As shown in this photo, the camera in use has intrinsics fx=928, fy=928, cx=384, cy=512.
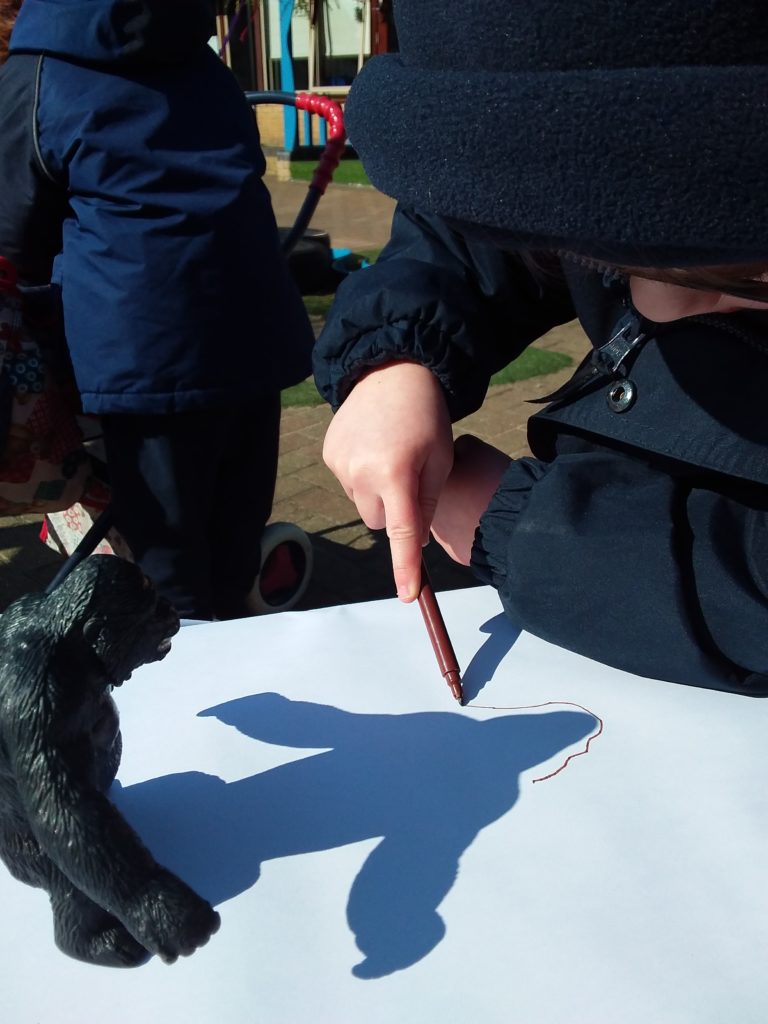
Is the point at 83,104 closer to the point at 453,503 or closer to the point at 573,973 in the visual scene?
the point at 453,503

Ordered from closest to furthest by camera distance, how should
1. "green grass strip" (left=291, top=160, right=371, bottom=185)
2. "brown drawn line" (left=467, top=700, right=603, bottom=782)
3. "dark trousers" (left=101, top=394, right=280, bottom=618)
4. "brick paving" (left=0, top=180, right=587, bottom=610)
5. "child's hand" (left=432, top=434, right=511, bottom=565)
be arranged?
"brown drawn line" (left=467, top=700, right=603, bottom=782)
"child's hand" (left=432, top=434, right=511, bottom=565)
"dark trousers" (left=101, top=394, right=280, bottom=618)
"brick paving" (left=0, top=180, right=587, bottom=610)
"green grass strip" (left=291, top=160, right=371, bottom=185)

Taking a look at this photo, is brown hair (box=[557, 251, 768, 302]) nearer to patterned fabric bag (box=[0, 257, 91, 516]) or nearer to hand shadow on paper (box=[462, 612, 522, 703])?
hand shadow on paper (box=[462, 612, 522, 703])

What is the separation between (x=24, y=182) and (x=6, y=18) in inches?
13.9

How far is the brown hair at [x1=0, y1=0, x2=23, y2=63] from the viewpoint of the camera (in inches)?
A: 56.4

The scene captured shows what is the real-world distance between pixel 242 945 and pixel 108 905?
0.10 meters

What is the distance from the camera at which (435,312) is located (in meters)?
0.87

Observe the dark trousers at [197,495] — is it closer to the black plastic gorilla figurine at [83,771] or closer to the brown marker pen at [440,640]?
the brown marker pen at [440,640]

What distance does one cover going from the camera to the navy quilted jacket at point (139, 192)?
1217 mm

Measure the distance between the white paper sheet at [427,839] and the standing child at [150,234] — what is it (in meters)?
0.58

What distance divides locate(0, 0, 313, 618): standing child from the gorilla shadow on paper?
0.68m

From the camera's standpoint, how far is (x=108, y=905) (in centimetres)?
50

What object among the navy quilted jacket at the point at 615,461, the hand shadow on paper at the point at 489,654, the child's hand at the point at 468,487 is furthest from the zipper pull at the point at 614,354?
the hand shadow on paper at the point at 489,654

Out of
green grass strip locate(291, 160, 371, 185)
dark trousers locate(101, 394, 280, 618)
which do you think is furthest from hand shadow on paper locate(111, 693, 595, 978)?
green grass strip locate(291, 160, 371, 185)

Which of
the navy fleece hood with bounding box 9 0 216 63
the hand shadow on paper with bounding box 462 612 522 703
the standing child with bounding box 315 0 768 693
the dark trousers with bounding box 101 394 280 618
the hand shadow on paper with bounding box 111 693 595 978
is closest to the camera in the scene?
the standing child with bounding box 315 0 768 693
